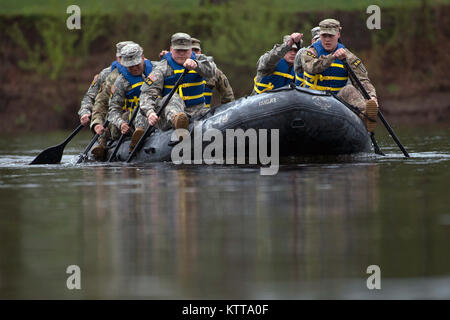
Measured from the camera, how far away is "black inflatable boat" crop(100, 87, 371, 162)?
1376 cm

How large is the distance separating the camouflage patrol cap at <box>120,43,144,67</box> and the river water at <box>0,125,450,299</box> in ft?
12.8

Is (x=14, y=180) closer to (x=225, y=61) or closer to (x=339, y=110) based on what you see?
(x=339, y=110)

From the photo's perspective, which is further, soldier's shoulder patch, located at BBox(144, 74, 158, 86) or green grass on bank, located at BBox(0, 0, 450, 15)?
green grass on bank, located at BBox(0, 0, 450, 15)

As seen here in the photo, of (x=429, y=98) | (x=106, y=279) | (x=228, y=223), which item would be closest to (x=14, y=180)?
(x=228, y=223)

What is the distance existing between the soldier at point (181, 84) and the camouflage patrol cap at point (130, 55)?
766 millimetres

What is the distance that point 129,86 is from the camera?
1622 centimetres

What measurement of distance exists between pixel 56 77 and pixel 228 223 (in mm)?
36707

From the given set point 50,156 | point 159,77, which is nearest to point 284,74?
point 159,77

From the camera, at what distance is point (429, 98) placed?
37.3 metres

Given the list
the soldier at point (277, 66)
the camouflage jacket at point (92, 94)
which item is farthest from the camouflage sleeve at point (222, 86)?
the camouflage jacket at point (92, 94)

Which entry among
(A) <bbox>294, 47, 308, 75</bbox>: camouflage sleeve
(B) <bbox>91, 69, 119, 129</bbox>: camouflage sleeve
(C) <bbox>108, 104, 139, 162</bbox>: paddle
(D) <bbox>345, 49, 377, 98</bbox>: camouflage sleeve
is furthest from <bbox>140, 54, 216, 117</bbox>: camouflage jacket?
(B) <bbox>91, 69, 119, 129</bbox>: camouflage sleeve

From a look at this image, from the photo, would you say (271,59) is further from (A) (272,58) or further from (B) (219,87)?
(B) (219,87)

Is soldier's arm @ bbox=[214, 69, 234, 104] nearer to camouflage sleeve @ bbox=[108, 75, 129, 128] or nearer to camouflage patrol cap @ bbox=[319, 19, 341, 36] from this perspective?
camouflage sleeve @ bbox=[108, 75, 129, 128]

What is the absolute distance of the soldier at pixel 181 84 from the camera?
48.7 ft
